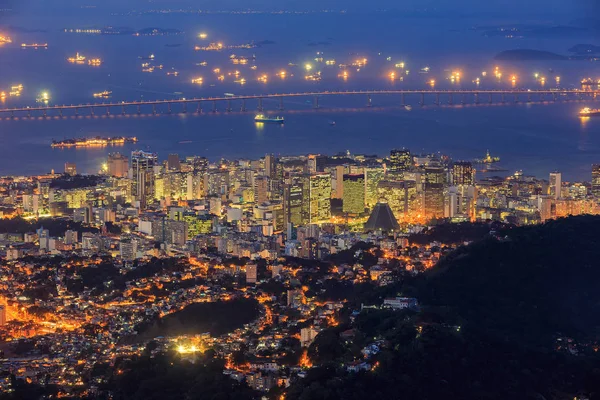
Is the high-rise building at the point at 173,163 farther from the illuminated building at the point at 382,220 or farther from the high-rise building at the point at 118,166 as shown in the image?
the illuminated building at the point at 382,220

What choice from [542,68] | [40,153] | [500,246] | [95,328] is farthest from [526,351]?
[542,68]

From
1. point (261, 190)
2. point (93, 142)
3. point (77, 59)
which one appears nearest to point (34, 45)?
point (77, 59)

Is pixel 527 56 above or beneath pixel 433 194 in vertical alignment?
above

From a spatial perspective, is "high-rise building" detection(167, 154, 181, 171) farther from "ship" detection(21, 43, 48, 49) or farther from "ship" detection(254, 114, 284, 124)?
"ship" detection(21, 43, 48, 49)

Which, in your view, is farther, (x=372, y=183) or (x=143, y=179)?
(x=143, y=179)

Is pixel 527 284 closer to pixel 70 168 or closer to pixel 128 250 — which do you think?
pixel 128 250

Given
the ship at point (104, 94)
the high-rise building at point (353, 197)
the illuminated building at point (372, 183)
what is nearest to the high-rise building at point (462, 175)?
the illuminated building at point (372, 183)
